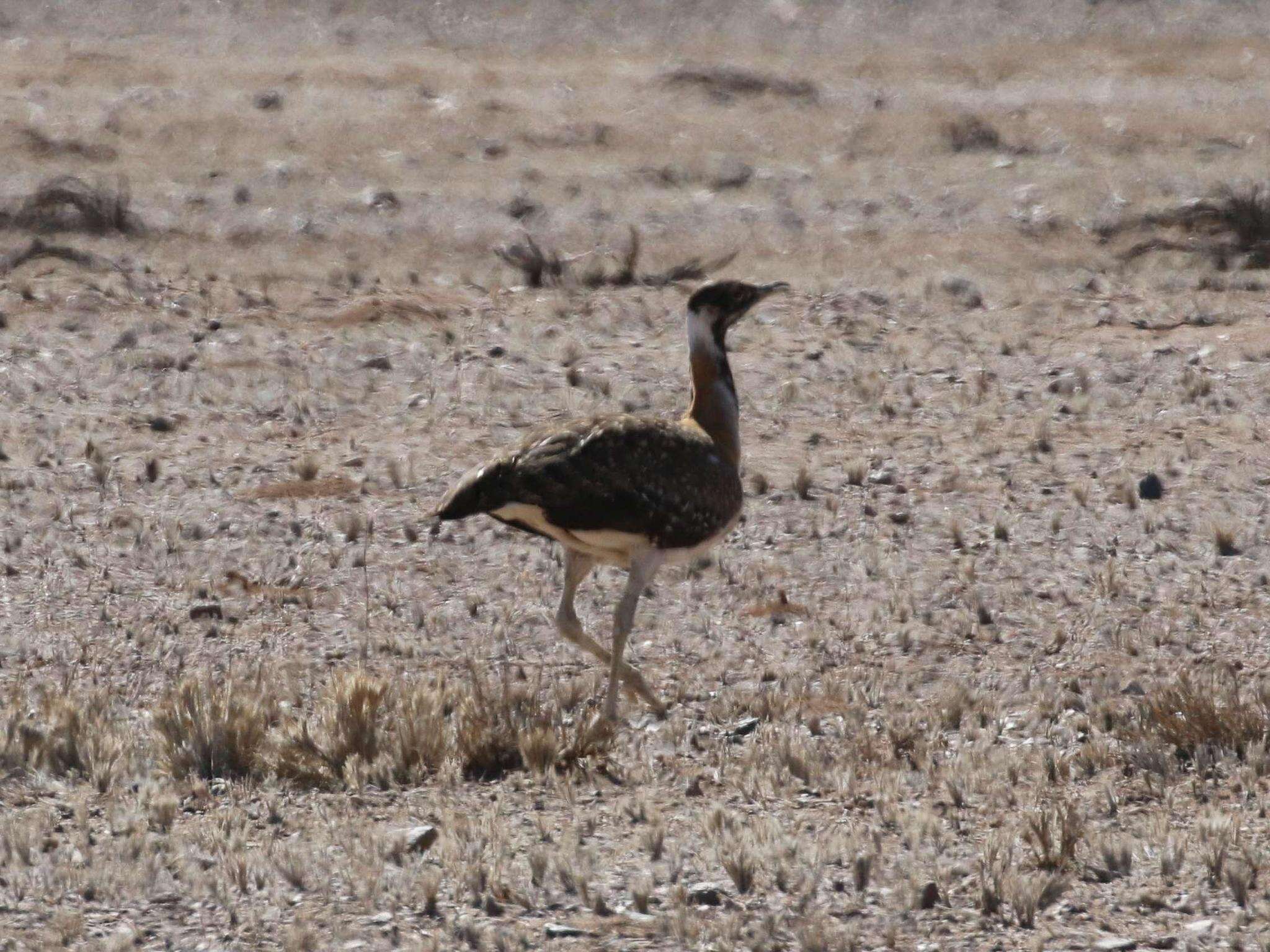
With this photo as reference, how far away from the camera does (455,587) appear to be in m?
11.0

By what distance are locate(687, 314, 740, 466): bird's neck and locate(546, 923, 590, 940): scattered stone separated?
294cm

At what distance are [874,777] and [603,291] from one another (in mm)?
9637

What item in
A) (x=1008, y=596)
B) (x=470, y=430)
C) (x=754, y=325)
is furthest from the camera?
(x=754, y=325)

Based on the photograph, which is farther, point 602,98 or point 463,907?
point 602,98

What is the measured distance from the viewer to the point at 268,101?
91.4 ft

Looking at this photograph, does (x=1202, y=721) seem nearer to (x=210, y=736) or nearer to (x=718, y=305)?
(x=718, y=305)

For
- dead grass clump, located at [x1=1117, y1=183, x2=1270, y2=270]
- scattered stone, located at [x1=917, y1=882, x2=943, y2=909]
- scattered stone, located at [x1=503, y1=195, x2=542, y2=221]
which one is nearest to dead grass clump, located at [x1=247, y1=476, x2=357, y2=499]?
scattered stone, located at [x1=917, y1=882, x2=943, y2=909]

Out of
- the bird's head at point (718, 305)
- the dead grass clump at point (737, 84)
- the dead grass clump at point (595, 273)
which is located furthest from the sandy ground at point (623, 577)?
the dead grass clump at point (737, 84)

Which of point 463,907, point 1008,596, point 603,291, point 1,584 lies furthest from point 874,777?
point 603,291

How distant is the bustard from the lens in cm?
816

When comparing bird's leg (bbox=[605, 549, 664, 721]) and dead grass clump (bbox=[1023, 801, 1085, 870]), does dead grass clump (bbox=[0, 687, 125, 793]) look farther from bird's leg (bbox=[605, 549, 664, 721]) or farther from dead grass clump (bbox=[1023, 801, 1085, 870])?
dead grass clump (bbox=[1023, 801, 1085, 870])

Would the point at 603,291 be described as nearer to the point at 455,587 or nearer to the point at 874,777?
the point at 455,587

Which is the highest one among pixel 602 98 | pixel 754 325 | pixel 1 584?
pixel 602 98

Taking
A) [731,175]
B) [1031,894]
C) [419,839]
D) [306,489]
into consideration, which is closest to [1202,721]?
[1031,894]
